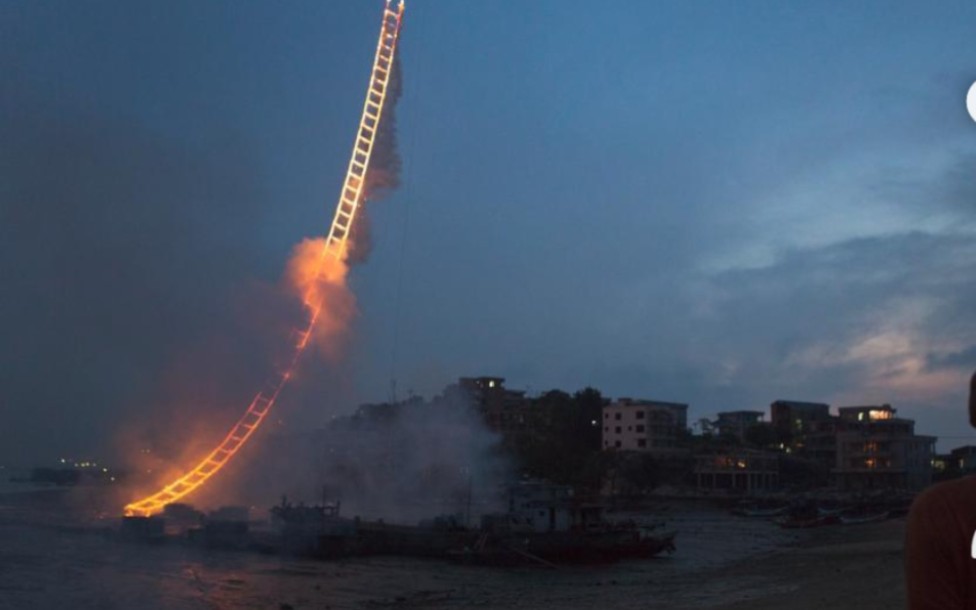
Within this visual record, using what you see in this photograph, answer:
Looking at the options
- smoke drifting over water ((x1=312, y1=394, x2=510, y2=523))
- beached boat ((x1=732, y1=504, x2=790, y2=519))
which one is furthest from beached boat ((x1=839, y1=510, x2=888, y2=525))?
smoke drifting over water ((x1=312, y1=394, x2=510, y2=523))

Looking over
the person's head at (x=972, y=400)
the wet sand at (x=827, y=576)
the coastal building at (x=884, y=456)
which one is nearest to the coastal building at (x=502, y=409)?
Answer: the coastal building at (x=884, y=456)

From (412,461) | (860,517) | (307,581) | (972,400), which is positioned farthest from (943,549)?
(860,517)

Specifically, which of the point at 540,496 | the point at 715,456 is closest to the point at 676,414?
the point at 715,456

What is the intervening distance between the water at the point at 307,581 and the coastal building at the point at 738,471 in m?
60.7

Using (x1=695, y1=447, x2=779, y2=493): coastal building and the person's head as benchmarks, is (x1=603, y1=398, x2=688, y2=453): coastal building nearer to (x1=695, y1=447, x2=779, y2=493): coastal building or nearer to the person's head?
(x1=695, y1=447, x2=779, y2=493): coastal building

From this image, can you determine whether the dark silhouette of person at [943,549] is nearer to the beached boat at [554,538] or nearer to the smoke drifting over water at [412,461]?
the beached boat at [554,538]

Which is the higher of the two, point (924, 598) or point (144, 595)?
point (924, 598)

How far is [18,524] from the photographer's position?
75.8 metres

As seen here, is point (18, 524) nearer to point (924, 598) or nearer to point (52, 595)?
point (52, 595)

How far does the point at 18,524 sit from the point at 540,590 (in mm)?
51783

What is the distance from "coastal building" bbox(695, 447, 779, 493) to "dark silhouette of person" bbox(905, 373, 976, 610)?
407ft

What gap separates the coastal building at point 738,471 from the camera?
123 meters

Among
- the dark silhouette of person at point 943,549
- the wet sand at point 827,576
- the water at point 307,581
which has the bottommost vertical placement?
the water at point 307,581

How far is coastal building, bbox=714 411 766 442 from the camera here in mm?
145250
